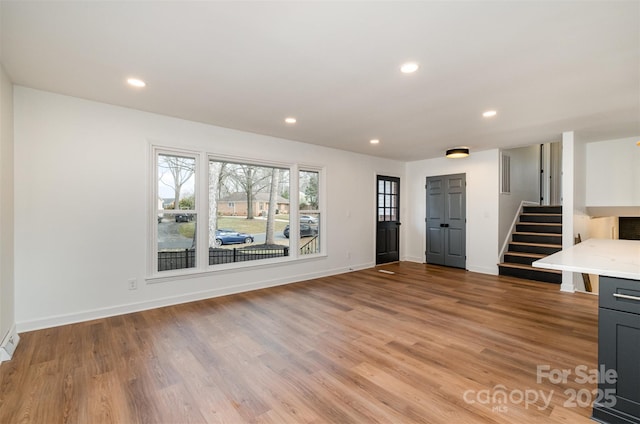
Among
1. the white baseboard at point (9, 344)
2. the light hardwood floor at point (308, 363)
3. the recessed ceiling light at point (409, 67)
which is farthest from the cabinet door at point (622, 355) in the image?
the white baseboard at point (9, 344)

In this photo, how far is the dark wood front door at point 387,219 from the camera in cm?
680

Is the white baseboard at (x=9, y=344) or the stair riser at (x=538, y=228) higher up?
the stair riser at (x=538, y=228)

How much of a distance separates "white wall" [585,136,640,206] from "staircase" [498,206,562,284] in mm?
993

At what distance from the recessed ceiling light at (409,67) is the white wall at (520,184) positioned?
15.2 ft

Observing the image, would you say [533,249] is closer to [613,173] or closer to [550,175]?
[613,173]

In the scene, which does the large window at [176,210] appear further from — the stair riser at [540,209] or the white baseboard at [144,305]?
the stair riser at [540,209]

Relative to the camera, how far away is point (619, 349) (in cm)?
169

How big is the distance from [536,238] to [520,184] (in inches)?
57.3

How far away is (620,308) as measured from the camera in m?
1.68

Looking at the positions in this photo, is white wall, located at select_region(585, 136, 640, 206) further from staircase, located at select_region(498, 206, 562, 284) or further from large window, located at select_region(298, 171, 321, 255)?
large window, located at select_region(298, 171, 321, 255)

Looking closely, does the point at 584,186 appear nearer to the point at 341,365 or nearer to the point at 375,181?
the point at 375,181

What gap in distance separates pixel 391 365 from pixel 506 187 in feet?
17.8

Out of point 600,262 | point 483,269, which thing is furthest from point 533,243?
point 600,262

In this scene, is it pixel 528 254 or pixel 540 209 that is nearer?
pixel 528 254
